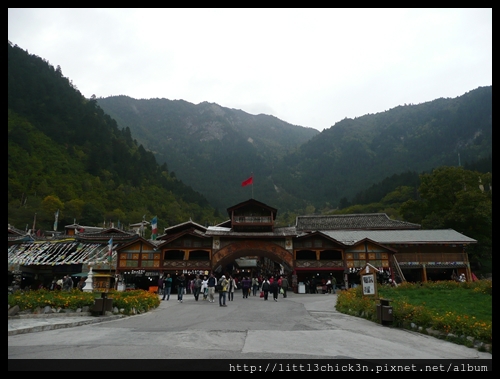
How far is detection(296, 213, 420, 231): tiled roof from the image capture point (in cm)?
4437

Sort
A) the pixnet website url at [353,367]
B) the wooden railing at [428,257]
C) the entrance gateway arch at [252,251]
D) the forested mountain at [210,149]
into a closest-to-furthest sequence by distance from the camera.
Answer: the pixnet website url at [353,367], the wooden railing at [428,257], the entrance gateway arch at [252,251], the forested mountain at [210,149]

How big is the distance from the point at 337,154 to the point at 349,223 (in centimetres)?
9121

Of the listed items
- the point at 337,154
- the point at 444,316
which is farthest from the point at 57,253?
the point at 337,154

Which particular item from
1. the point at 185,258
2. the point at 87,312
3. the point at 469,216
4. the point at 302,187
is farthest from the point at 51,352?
the point at 302,187

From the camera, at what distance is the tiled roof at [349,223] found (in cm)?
4437

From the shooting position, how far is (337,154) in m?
134

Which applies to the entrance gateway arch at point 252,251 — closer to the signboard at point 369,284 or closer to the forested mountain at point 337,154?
the signboard at point 369,284

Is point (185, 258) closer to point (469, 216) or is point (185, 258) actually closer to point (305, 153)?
point (469, 216)

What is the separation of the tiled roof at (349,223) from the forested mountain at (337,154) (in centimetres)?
3887

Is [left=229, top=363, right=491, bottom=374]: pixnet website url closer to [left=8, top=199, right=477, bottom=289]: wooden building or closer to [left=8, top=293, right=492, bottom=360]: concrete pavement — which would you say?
[left=8, top=293, right=492, bottom=360]: concrete pavement

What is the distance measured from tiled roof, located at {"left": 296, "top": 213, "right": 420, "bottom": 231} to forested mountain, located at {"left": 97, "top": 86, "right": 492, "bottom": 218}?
3887 centimetres

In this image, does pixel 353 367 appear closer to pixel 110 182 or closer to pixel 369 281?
pixel 369 281

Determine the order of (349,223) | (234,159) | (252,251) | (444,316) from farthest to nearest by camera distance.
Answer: (234,159) → (349,223) → (252,251) → (444,316)

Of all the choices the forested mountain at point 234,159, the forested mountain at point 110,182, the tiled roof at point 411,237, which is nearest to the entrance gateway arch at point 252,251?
the tiled roof at point 411,237
